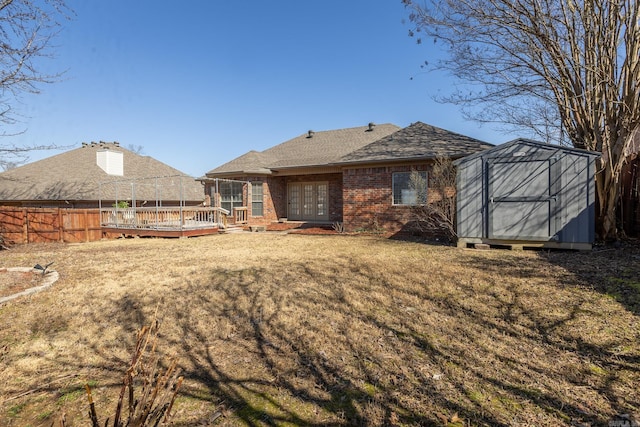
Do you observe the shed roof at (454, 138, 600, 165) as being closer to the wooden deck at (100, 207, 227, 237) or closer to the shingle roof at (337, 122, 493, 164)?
the shingle roof at (337, 122, 493, 164)

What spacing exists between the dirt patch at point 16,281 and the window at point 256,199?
34.4ft

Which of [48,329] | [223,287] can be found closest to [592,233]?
[223,287]

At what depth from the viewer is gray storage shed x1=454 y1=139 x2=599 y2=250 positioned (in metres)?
8.15

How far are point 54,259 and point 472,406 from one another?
34.2 feet

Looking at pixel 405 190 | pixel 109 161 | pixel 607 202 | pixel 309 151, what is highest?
pixel 109 161

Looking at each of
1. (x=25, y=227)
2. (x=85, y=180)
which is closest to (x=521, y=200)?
(x=25, y=227)

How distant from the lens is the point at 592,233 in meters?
7.99

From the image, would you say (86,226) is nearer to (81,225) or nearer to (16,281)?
(81,225)

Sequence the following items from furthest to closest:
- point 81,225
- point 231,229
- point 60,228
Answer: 1. point 231,229
2. point 81,225
3. point 60,228

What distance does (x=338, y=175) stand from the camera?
1636 centimetres

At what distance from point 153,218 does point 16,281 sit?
31.6 feet

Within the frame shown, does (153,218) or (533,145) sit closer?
(533,145)

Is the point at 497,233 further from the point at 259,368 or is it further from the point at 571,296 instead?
the point at 259,368

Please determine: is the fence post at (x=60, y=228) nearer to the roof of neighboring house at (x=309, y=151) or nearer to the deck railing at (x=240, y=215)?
the roof of neighboring house at (x=309, y=151)
